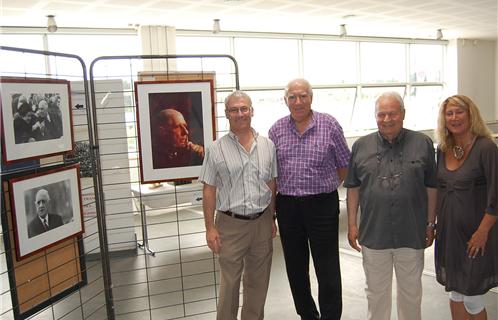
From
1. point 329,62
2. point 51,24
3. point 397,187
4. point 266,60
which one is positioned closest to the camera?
point 397,187

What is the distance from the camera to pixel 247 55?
845cm

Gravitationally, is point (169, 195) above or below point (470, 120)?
below

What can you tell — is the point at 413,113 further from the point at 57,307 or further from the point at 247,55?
the point at 57,307

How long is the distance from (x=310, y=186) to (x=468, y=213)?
2.75 ft

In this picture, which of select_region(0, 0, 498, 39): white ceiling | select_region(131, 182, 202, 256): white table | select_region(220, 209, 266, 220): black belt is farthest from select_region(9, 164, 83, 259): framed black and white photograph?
select_region(0, 0, 498, 39): white ceiling

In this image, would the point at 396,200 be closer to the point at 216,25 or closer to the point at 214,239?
the point at 214,239

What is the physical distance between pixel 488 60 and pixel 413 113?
283cm

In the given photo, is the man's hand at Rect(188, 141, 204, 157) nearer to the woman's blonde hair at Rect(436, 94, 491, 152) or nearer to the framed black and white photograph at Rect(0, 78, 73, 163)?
the framed black and white photograph at Rect(0, 78, 73, 163)

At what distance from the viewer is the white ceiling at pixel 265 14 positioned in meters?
5.59

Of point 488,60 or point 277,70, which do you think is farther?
point 488,60

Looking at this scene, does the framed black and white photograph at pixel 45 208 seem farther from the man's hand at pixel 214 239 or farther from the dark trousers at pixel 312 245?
the dark trousers at pixel 312 245

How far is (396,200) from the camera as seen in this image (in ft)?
7.20

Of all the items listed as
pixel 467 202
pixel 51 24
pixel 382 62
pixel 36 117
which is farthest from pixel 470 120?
pixel 382 62

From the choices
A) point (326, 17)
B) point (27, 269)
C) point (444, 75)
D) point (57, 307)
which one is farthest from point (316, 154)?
point (444, 75)
